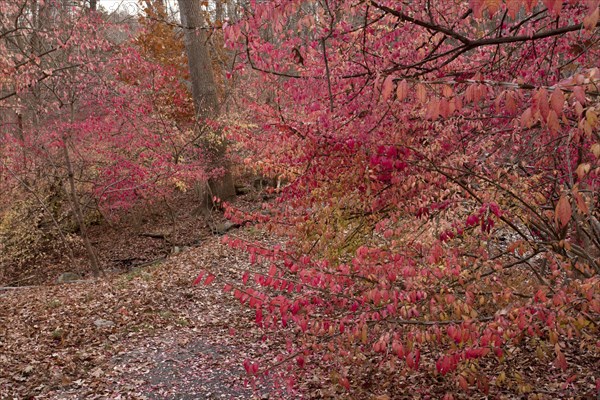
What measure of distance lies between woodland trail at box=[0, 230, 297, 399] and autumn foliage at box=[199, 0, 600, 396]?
138 cm

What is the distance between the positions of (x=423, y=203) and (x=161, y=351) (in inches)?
207

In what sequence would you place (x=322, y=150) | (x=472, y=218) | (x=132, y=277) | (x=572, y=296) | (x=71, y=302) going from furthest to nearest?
(x=132, y=277), (x=71, y=302), (x=322, y=150), (x=472, y=218), (x=572, y=296)

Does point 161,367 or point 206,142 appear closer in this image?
point 161,367

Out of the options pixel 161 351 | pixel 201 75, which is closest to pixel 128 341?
pixel 161 351

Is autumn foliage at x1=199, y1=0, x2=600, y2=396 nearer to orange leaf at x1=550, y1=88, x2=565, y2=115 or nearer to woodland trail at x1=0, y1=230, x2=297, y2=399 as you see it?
woodland trail at x1=0, y1=230, x2=297, y2=399

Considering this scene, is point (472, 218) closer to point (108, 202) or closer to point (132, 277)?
point (132, 277)

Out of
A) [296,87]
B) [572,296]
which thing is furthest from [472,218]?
[296,87]

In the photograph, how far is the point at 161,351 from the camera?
8211 millimetres

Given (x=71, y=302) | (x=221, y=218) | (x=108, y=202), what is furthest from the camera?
(x=221, y=218)

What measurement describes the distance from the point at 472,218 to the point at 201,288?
7.87 metres

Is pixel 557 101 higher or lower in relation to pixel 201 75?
lower

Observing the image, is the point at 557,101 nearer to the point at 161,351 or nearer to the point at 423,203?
the point at 423,203

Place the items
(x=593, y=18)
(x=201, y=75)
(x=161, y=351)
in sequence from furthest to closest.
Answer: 1. (x=201, y=75)
2. (x=161, y=351)
3. (x=593, y=18)

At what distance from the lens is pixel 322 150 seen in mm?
6070
